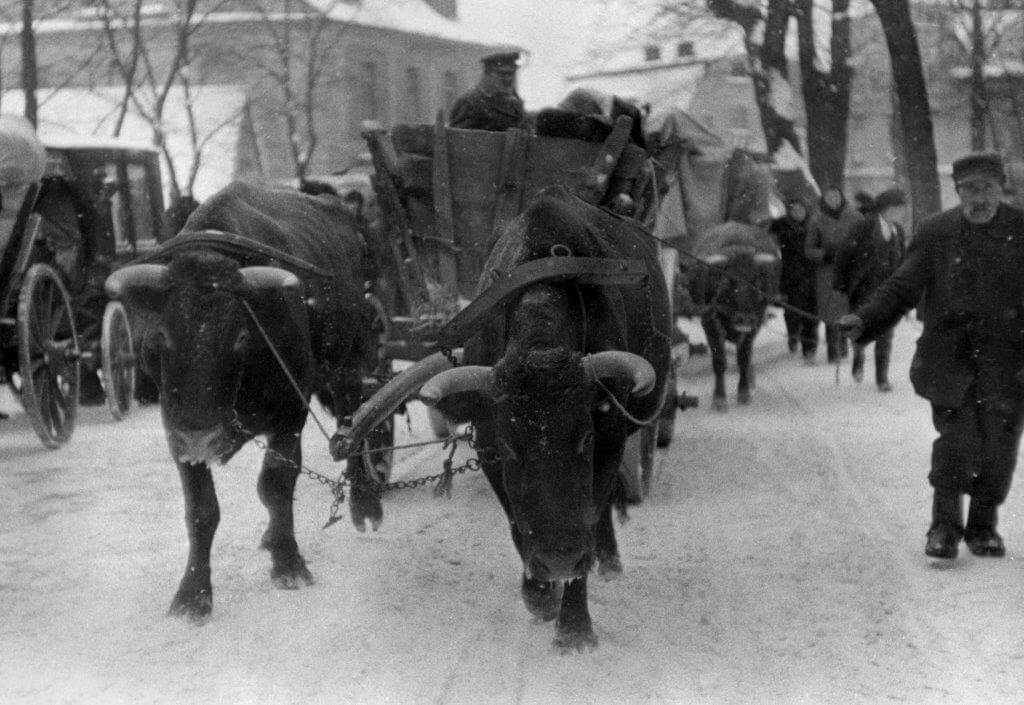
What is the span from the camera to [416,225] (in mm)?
8969

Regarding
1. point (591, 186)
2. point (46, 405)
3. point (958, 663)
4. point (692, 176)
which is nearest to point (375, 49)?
point (692, 176)

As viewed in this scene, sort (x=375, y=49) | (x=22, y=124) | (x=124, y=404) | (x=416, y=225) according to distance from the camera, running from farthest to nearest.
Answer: (x=375, y=49), (x=124, y=404), (x=22, y=124), (x=416, y=225)

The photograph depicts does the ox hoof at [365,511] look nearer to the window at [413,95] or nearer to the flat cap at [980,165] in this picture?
the flat cap at [980,165]

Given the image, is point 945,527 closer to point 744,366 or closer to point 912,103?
point 744,366

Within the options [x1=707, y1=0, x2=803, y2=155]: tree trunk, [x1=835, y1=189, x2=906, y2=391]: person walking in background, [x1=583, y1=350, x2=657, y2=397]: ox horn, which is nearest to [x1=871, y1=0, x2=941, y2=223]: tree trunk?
[x1=707, y1=0, x2=803, y2=155]: tree trunk

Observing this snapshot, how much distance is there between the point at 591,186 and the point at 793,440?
468 centimetres

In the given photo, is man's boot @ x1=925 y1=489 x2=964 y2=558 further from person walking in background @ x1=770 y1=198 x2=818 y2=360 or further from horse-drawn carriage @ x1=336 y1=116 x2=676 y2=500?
person walking in background @ x1=770 y1=198 x2=818 y2=360

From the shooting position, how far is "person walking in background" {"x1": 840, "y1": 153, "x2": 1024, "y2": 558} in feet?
24.0

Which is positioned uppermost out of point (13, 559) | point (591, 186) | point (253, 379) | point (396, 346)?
point (591, 186)

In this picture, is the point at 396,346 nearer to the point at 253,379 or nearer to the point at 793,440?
the point at 253,379

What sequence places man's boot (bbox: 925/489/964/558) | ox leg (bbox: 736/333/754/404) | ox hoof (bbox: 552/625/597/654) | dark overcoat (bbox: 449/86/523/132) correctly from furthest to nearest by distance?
ox leg (bbox: 736/333/754/404), dark overcoat (bbox: 449/86/523/132), man's boot (bbox: 925/489/964/558), ox hoof (bbox: 552/625/597/654)

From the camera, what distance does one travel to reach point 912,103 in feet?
59.2

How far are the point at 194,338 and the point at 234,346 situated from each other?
0.72 feet

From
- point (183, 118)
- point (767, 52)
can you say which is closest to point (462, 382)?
point (767, 52)
